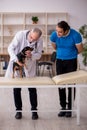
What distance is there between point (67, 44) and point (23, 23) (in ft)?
18.2

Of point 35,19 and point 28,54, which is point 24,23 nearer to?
point 35,19

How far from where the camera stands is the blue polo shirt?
343 cm

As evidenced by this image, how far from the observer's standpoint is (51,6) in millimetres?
8953

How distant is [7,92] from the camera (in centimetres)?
537

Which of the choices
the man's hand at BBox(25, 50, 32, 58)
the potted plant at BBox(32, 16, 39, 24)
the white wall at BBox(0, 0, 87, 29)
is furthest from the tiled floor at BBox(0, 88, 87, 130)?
the white wall at BBox(0, 0, 87, 29)

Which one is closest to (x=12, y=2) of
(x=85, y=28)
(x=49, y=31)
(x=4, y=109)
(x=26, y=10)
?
(x=26, y=10)

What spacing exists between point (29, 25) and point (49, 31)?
A: 0.68 metres

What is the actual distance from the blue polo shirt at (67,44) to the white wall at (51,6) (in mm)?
5510

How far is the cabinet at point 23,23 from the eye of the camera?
8867mm

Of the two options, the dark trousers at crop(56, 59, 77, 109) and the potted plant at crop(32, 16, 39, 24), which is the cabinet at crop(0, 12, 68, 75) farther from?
the dark trousers at crop(56, 59, 77, 109)

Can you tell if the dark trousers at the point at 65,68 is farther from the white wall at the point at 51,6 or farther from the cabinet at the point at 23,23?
the white wall at the point at 51,6

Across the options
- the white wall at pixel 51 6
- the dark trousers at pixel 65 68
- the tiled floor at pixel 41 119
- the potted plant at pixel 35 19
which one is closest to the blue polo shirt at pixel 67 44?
the dark trousers at pixel 65 68

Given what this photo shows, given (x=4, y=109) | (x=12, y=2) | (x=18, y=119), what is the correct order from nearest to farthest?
(x=18, y=119)
(x=4, y=109)
(x=12, y=2)

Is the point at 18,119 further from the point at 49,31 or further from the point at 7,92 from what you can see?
the point at 49,31
